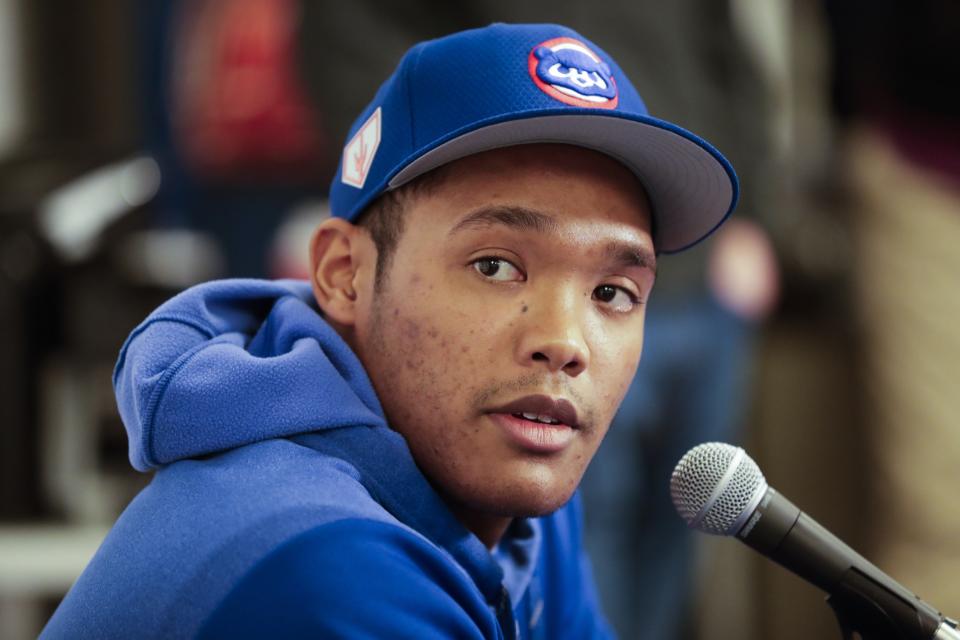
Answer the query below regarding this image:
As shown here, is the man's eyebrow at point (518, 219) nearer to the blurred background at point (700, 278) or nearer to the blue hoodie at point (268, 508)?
the blue hoodie at point (268, 508)

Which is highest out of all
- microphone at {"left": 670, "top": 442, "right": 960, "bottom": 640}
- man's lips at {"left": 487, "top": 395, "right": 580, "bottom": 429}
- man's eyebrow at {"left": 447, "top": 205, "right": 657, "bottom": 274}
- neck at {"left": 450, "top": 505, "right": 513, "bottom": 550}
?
man's eyebrow at {"left": 447, "top": 205, "right": 657, "bottom": 274}

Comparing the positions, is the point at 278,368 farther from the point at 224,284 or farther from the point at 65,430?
the point at 65,430

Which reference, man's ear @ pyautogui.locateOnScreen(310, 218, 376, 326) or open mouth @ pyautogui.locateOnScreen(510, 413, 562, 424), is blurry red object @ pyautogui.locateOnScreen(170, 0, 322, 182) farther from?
open mouth @ pyautogui.locateOnScreen(510, 413, 562, 424)

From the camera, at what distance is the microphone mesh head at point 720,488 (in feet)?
3.06

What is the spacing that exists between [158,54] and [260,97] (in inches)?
16.0

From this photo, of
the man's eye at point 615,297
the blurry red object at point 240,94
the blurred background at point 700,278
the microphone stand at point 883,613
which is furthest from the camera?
the blurry red object at point 240,94

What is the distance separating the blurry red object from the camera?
315 centimetres

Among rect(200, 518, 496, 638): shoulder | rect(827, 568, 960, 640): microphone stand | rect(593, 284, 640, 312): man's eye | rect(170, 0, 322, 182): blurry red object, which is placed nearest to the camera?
rect(200, 518, 496, 638): shoulder

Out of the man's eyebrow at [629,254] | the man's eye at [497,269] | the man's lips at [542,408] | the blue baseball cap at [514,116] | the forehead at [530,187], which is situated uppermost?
the blue baseball cap at [514,116]

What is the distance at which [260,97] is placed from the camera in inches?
124

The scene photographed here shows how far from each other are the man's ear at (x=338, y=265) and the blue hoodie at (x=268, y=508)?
0.09ft

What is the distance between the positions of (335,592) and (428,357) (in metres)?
0.26

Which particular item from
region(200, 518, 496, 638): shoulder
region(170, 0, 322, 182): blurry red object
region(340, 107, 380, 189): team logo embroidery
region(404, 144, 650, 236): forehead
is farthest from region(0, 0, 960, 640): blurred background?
region(200, 518, 496, 638): shoulder

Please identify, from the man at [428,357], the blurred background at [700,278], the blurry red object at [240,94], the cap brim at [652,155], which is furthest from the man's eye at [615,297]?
the blurry red object at [240,94]
